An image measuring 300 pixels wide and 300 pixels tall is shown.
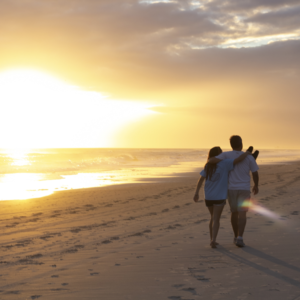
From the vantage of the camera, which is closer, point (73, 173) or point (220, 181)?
point (220, 181)

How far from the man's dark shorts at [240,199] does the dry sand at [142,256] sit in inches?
27.6

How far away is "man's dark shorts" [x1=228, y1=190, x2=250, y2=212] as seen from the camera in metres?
6.00

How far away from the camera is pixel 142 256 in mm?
5688

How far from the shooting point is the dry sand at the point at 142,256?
4227 mm

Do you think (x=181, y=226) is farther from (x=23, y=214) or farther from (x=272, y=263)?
(x=23, y=214)

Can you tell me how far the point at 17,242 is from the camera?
6820 millimetres

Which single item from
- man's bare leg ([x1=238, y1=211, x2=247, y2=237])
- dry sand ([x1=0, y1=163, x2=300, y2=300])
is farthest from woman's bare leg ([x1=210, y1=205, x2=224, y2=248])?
man's bare leg ([x1=238, y1=211, x2=247, y2=237])

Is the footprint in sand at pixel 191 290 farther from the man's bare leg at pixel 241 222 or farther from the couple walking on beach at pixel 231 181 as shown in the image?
the man's bare leg at pixel 241 222

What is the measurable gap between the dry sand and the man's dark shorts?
70 centimetres

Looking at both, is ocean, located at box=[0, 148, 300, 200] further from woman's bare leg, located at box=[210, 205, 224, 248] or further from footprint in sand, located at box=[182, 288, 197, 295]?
footprint in sand, located at box=[182, 288, 197, 295]

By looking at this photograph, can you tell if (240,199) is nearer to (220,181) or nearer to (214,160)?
(220,181)

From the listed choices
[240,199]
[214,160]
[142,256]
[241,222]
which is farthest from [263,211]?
[142,256]

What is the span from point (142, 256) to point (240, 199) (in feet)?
6.15

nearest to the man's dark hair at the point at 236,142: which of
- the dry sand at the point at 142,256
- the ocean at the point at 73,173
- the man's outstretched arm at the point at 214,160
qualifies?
the man's outstretched arm at the point at 214,160
